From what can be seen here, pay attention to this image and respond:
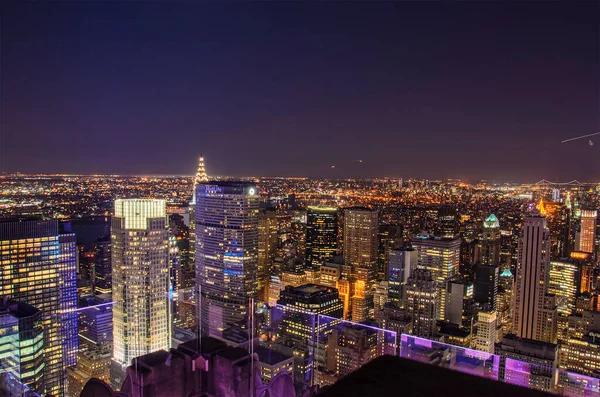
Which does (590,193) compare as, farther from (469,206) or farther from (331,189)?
(331,189)

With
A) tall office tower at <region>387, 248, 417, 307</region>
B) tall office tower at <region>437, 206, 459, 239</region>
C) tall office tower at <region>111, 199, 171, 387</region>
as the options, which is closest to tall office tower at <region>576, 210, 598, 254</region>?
tall office tower at <region>437, 206, 459, 239</region>

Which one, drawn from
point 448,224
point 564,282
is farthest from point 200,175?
point 564,282

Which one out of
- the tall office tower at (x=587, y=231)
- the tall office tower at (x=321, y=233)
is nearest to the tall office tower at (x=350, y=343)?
the tall office tower at (x=587, y=231)

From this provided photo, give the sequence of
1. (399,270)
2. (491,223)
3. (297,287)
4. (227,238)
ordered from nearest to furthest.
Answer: (297,287) < (227,238) < (399,270) < (491,223)

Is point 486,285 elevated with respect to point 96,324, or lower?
lower

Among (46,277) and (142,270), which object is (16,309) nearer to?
(46,277)

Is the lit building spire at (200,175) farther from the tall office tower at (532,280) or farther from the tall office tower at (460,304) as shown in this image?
the tall office tower at (532,280)

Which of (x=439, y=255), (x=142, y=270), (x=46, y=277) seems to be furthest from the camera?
(x=439, y=255)
